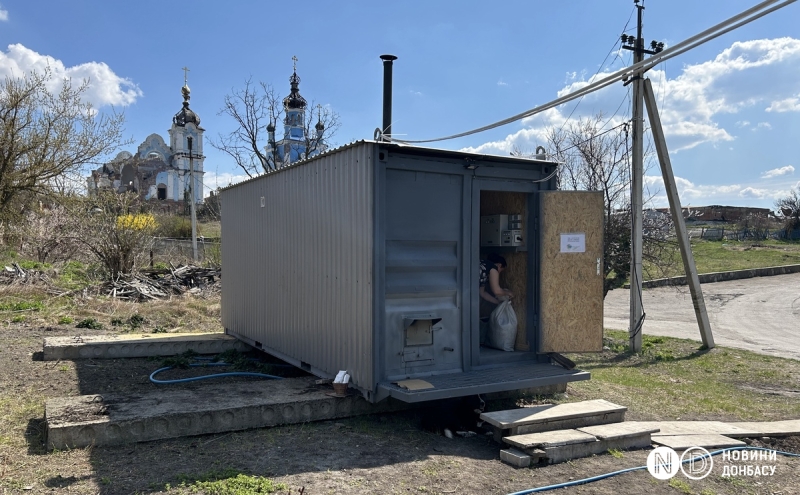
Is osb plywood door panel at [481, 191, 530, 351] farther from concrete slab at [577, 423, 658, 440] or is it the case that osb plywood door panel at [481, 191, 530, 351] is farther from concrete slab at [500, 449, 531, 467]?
concrete slab at [500, 449, 531, 467]

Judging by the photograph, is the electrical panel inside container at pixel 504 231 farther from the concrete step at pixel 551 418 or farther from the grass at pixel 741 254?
the grass at pixel 741 254

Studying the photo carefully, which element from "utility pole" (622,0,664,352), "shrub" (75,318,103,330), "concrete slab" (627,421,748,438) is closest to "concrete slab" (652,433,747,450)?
"concrete slab" (627,421,748,438)

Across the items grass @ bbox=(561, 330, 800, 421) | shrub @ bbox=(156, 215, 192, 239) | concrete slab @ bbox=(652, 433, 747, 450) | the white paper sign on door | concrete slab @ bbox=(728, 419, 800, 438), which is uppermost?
shrub @ bbox=(156, 215, 192, 239)

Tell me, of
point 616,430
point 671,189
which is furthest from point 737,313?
point 616,430

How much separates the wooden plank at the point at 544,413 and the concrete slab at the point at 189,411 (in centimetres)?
116

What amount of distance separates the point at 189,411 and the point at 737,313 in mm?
16972

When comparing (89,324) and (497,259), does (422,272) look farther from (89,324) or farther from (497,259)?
(89,324)

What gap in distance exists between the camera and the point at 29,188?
716 inches

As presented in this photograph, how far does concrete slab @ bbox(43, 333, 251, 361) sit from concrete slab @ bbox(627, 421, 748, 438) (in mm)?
6010

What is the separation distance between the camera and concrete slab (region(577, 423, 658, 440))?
525cm

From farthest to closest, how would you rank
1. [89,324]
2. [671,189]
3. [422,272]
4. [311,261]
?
[89,324]
[671,189]
[311,261]
[422,272]

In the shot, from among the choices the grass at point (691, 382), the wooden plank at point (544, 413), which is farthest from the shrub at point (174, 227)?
the wooden plank at point (544, 413)

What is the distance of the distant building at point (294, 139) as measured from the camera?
23.8 metres

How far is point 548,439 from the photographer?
5.02m
